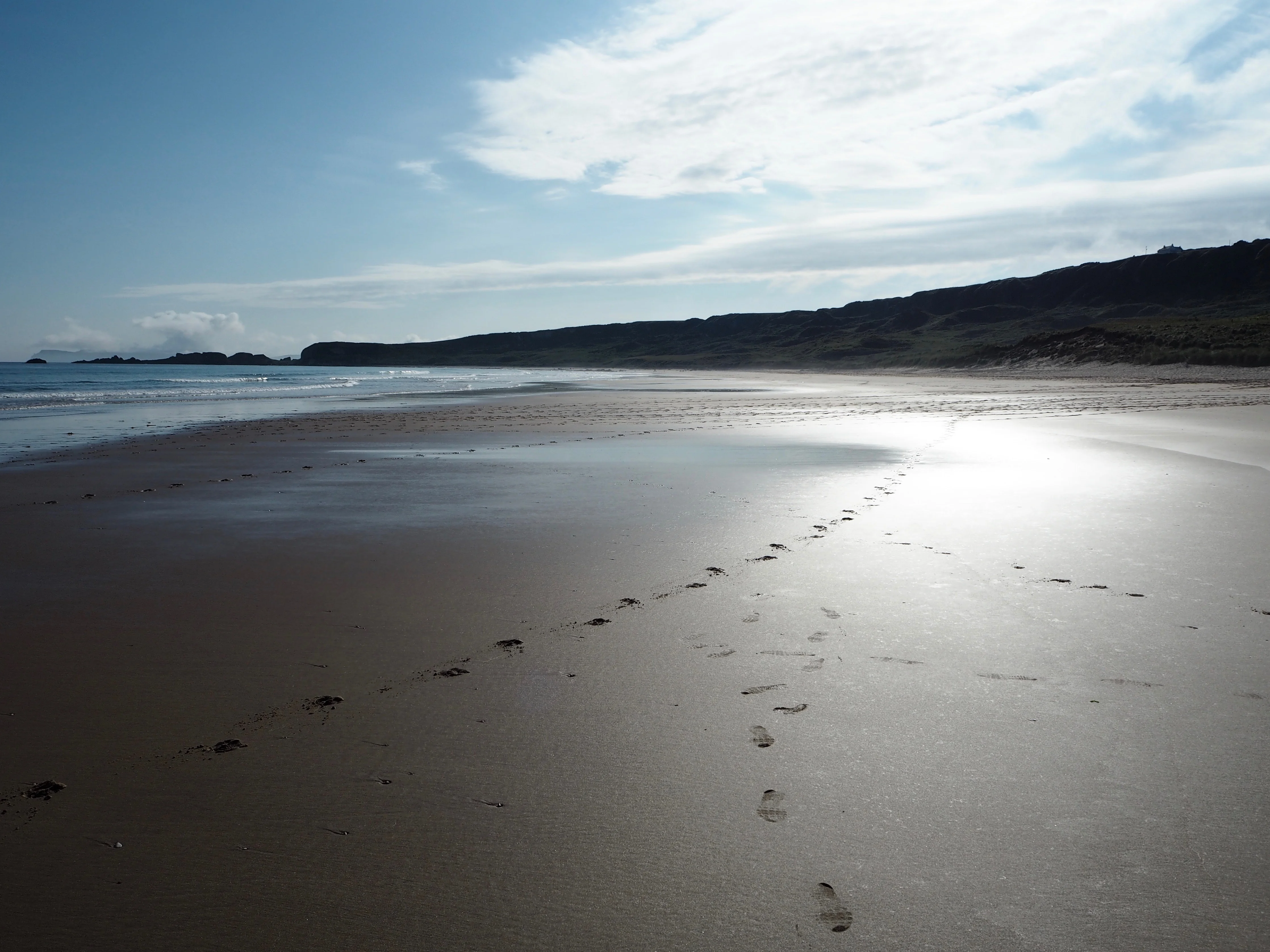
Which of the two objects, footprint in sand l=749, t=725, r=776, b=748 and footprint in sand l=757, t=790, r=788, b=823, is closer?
footprint in sand l=757, t=790, r=788, b=823

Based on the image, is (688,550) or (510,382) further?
(510,382)

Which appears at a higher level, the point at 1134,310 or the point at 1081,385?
the point at 1134,310

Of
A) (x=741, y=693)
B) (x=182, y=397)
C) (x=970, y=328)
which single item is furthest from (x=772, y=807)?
(x=970, y=328)

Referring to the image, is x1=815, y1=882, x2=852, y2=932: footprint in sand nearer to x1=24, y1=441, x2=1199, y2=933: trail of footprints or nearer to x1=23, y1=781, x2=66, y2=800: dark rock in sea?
x1=24, y1=441, x2=1199, y2=933: trail of footprints

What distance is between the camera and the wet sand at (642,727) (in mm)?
2021

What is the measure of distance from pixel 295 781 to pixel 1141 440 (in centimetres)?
1296

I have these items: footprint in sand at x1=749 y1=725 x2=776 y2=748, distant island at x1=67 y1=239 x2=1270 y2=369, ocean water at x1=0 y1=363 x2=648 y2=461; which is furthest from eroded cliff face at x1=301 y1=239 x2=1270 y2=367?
footprint in sand at x1=749 y1=725 x2=776 y2=748

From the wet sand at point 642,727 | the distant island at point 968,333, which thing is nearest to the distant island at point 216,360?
the distant island at point 968,333

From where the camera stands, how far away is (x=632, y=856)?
7.24 feet

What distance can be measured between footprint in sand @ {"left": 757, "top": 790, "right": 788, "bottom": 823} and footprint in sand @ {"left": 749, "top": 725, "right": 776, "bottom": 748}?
1.00 ft

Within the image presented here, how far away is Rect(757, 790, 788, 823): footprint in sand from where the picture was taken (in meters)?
2.36

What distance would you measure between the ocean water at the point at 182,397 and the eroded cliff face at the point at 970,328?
30060 millimetres

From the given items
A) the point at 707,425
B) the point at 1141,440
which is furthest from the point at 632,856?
the point at 707,425

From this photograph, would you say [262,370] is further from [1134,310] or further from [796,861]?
[796,861]
